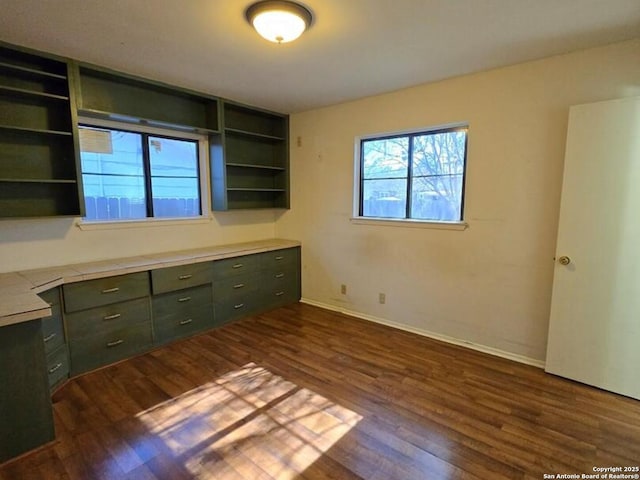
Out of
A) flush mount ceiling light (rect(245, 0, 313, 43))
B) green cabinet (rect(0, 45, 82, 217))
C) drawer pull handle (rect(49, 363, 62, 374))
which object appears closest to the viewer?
flush mount ceiling light (rect(245, 0, 313, 43))

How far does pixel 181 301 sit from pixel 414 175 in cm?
261

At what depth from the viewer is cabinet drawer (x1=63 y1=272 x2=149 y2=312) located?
8.18 ft

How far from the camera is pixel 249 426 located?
2023 millimetres

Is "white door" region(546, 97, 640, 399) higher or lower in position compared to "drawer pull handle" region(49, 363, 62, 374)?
higher

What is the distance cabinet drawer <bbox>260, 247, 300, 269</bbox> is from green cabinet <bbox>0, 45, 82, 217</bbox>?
1.88 m

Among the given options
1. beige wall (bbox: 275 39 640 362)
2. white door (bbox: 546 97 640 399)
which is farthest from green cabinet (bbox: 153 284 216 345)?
white door (bbox: 546 97 640 399)

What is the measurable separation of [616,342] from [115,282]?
375cm

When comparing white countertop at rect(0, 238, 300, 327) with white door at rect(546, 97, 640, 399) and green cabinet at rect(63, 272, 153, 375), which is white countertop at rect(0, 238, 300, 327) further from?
white door at rect(546, 97, 640, 399)

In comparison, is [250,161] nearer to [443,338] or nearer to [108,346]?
[108,346]

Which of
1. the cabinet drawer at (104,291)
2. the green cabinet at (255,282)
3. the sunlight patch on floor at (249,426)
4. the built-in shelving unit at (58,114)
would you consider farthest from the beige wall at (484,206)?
the cabinet drawer at (104,291)

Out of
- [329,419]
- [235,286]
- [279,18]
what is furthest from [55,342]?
[279,18]

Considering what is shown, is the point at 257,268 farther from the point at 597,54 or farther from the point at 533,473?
the point at 597,54

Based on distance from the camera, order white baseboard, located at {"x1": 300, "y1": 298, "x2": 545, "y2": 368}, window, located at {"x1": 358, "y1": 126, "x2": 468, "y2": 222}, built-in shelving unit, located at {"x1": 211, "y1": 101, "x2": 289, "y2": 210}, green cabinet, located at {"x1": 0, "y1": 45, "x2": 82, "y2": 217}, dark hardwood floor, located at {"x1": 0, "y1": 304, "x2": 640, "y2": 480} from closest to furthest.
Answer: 1. dark hardwood floor, located at {"x1": 0, "y1": 304, "x2": 640, "y2": 480}
2. green cabinet, located at {"x1": 0, "y1": 45, "x2": 82, "y2": 217}
3. white baseboard, located at {"x1": 300, "y1": 298, "x2": 545, "y2": 368}
4. window, located at {"x1": 358, "y1": 126, "x2": 468, "y2": 222}
5. built-in shelving unit, located at {"x1": 211, "y1": 101, "x2": 289, "y2": 210}

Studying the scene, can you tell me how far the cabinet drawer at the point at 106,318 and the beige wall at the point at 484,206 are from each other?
2.14m
